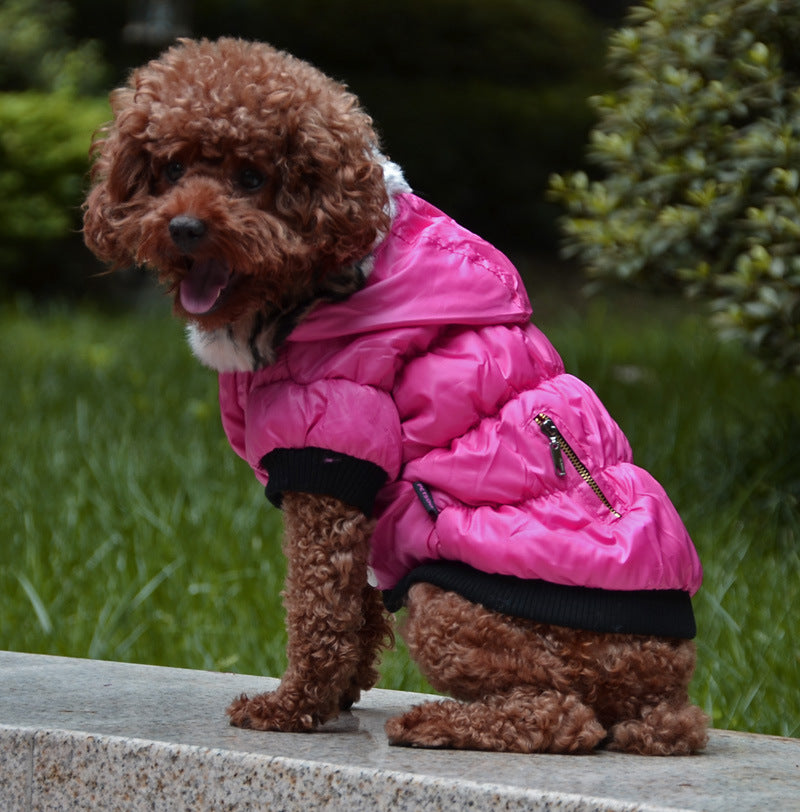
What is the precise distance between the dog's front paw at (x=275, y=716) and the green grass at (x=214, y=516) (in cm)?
127

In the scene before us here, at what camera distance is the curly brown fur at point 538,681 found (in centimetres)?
267

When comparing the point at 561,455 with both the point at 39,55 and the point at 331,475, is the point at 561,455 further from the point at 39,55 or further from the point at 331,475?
the point at 39,55

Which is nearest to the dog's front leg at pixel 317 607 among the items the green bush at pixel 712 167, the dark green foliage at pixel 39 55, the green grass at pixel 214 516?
the green grass at pixel 214 516

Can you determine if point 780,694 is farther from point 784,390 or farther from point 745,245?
point 784,390

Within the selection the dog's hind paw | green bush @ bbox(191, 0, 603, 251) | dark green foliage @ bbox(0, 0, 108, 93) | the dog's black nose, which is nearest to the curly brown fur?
the dog's hind paw

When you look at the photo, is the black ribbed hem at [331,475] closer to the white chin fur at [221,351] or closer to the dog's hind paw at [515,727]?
the white chin fur at [221,351]

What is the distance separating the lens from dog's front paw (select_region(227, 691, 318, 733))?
284cm

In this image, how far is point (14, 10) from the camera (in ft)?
37.0

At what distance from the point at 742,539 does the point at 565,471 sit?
2458 millimetres

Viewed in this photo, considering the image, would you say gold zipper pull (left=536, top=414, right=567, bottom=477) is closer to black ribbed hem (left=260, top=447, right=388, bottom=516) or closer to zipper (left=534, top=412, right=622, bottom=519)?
zipper (left=534, top=412, right=622, bottom=519)

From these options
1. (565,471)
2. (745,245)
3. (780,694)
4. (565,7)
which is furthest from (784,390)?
(565,7)

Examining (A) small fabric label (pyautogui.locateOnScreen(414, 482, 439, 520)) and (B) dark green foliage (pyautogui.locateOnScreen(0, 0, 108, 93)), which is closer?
Answer: (A) small fabric label (pyautogui.locateOnScreen(414, 482, 439, 520))

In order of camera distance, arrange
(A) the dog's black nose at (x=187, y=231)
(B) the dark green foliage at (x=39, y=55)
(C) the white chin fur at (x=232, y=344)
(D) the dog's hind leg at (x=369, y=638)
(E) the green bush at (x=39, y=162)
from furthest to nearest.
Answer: (B) the dark green foliage at (x=39, y=55) → (E) the green bush at (x=39, y=162) → (D) the dog's hind leg at (x=369, y=638) → (C) the white chin fur at (x=232, y=344) → (A) the dog's black nose at (x=187, y=231)

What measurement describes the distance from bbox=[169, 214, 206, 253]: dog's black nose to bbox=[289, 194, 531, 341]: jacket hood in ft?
0.98
